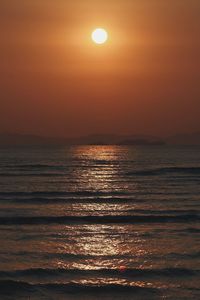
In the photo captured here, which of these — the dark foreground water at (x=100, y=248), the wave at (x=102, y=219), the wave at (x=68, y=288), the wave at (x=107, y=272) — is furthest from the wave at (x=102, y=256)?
the wave at (x=102, y=219)

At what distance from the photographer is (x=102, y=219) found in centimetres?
2942

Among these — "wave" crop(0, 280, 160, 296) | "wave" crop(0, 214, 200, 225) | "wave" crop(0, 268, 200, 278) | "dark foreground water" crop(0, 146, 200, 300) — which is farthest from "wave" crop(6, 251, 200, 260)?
"wave" crop(0, 214, 200, 225)

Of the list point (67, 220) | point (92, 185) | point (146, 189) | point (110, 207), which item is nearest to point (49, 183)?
point (92, 185)

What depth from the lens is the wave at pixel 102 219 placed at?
2817cm

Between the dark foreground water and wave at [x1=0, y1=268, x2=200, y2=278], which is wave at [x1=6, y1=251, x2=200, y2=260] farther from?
wave at [x1=0, y1=268, x2=200, y2=278]

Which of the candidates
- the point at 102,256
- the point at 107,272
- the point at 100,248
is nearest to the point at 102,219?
the point at 100,248

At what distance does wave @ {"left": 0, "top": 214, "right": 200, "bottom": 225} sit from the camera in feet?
92.4

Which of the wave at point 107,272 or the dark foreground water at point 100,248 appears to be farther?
the wave at point 107,272

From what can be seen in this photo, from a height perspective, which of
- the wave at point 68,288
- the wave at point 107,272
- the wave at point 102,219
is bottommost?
the wave at point 68,288

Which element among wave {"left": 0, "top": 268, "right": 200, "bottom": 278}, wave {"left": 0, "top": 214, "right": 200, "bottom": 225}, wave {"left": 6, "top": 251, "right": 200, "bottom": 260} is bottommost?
wave {"left": 0, "top": 268, "right": 200, "bottom": 278}

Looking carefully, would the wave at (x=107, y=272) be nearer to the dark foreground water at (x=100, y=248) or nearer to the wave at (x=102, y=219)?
the dark foreground water at (x=100, y=248)

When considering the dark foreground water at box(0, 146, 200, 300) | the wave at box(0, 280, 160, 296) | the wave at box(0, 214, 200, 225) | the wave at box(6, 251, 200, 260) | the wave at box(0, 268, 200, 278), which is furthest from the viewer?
the wave at box(0, 214, 200, 225)

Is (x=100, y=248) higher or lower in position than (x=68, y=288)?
higher

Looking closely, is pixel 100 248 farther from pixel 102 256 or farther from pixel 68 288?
pixel 68 288
